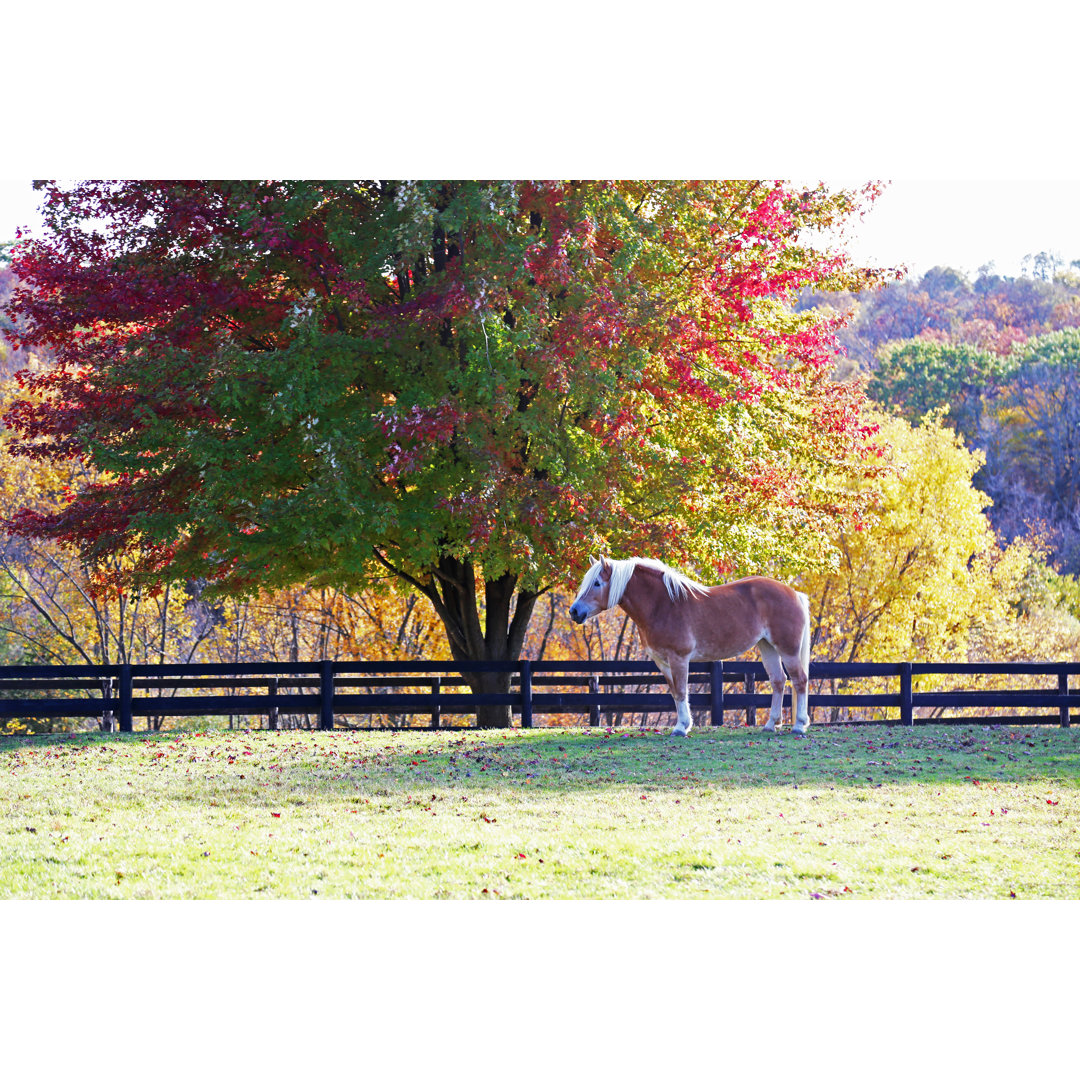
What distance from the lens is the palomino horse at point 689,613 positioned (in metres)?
12.1

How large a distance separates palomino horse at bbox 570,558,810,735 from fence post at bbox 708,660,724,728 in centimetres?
122

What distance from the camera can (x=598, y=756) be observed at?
36.2 feet

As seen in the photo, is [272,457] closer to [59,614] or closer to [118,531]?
[118,531]

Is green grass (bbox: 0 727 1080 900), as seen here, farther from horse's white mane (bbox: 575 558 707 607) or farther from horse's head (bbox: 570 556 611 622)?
horse's white mane (bbox: 575 558 707 607)

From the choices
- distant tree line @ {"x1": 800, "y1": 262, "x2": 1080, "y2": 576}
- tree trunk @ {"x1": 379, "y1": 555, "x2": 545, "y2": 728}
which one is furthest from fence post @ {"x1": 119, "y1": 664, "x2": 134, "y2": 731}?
distant tree line @ {"x1": 800, "y1": 262, "x2": 1080, "y2": 576}

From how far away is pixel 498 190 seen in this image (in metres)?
12.1

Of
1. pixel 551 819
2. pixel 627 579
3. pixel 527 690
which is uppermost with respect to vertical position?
pixel 627 579

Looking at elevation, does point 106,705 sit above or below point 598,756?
above

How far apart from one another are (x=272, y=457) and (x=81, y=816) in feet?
18.6

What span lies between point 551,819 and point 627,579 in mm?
4724

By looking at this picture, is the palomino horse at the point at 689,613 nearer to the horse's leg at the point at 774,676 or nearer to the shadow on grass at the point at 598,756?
the horse's leg at the point at 774,676

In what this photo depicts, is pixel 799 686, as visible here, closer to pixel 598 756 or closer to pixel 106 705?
pixel 598 756

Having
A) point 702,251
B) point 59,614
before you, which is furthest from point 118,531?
point 59,614

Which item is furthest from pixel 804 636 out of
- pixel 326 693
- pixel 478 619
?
pixel 326 693
